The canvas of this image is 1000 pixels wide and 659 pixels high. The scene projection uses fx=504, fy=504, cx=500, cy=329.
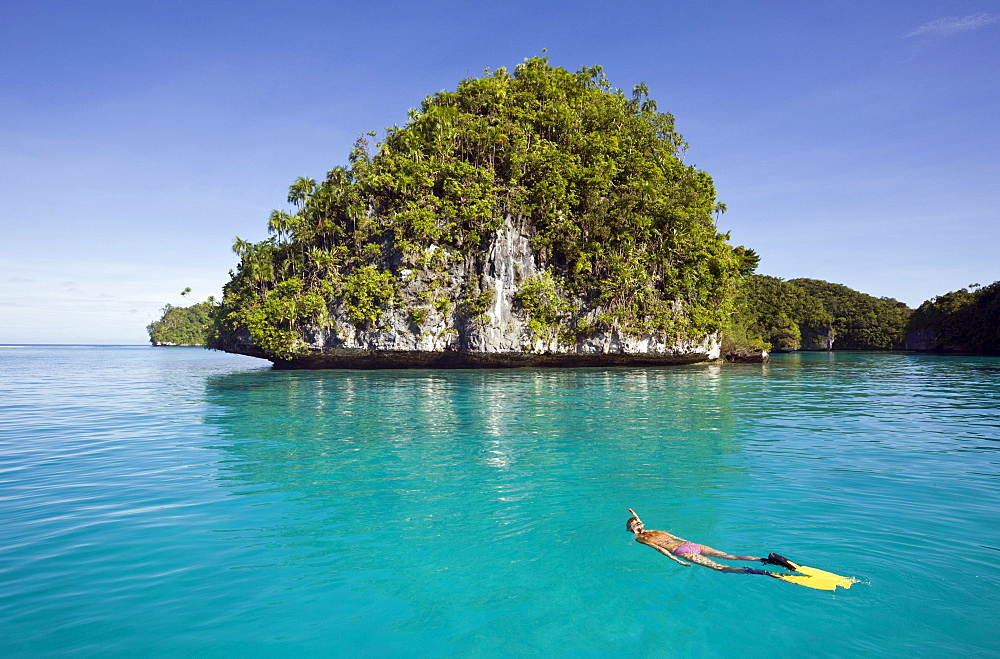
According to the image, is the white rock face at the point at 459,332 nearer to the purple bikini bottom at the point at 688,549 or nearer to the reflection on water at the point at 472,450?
the reflection on water at the point at 472,450

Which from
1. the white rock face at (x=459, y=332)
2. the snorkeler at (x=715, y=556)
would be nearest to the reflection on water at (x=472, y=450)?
the snorkeler at (x=715, y=556)

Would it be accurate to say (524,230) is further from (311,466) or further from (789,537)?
(789,537)

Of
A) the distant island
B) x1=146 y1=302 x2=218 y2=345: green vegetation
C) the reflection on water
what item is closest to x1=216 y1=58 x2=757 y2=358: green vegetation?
the distant island

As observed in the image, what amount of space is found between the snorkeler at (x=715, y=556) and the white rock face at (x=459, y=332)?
1178 inches

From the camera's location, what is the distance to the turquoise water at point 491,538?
13.8ft

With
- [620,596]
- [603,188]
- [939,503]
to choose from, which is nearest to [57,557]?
[620,596]

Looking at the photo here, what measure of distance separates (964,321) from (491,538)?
8814 centimetres

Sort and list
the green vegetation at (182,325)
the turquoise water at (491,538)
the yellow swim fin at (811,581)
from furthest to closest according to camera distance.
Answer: the green vegetation at (182,325)
the yellow swim fin at (811,581)
the turquoise water at (491,538)

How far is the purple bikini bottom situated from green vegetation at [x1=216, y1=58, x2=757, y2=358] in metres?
30.3

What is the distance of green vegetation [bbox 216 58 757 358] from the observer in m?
35.2

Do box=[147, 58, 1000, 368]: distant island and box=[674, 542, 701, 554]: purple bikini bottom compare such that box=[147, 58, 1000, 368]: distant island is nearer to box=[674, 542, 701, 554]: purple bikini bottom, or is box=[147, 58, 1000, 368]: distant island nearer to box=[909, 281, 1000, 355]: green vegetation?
box=[674, 542, 701, 554]: purple bikini bottom

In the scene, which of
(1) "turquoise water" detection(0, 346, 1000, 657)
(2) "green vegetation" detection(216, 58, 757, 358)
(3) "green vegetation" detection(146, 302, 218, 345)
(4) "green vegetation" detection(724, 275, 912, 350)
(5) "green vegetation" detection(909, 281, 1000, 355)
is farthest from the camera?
(3) "green vegetation" detection(146, 302, 218, 345)

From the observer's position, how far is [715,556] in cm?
536

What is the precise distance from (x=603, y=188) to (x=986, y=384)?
25206 millimetres
